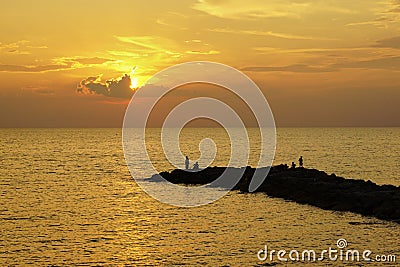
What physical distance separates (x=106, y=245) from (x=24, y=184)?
4033cm

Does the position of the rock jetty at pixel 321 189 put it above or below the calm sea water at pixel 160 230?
above

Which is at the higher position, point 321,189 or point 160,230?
point 321,189

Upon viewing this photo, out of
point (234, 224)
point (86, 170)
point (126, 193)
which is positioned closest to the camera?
point (234, 224)

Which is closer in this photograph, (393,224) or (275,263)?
(275,263)

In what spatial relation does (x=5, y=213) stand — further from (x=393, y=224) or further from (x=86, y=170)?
(x=86, y=170)

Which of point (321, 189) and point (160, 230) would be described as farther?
point (321, 189)

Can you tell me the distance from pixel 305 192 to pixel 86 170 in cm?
5453

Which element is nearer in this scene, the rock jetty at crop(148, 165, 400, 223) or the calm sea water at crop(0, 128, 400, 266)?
the calm sea water at crop(0, 128, 400, 266)

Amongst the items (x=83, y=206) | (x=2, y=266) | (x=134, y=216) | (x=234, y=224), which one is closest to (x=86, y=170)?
→ (x=83, y=206)

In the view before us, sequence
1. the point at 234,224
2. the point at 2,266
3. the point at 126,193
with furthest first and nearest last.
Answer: the point at 126,193
the point at 234,224
the point at 2,266

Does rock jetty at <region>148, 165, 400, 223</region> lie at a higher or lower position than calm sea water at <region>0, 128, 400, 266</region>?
higher

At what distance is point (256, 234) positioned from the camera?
36812 millimetres

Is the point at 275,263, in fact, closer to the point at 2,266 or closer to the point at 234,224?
the point at 234,224

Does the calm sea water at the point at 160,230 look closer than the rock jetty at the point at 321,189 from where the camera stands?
Yes
